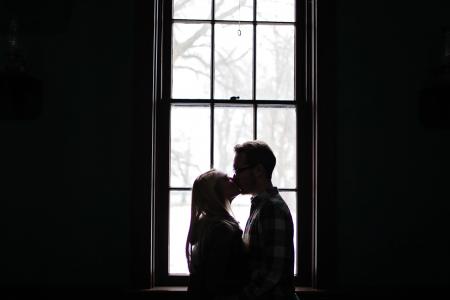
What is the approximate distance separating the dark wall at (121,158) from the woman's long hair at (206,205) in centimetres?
76

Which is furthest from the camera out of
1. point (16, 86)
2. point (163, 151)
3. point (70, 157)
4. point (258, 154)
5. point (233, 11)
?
point (233, 11)

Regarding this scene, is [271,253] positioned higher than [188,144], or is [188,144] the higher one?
[188,144]

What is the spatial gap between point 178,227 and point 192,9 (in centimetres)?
143

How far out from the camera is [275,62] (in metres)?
3.14

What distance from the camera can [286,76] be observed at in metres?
3.14

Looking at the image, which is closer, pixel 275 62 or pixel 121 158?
pixel 121 158

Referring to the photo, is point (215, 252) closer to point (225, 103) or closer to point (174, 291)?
point (174, 291)

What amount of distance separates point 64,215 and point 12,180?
15.0 inches

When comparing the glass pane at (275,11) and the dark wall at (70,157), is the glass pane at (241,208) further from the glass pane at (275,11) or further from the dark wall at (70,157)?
the glass pane at (275,11)

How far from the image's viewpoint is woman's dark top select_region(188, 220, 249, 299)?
2.02 meters

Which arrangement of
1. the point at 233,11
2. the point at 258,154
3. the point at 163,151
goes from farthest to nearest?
the point at 233,11 → the point at 163,151 → the point at 258,154

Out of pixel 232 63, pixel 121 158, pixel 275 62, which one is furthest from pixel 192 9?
pixel 121 158

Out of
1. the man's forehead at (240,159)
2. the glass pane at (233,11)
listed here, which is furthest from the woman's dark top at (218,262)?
the glass pane at (233,11)
